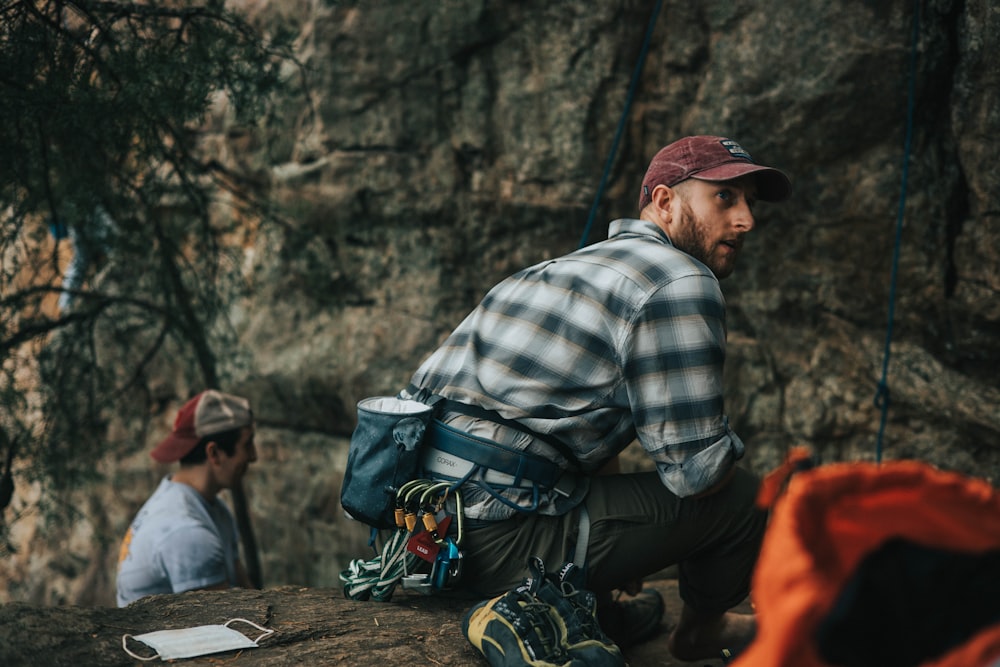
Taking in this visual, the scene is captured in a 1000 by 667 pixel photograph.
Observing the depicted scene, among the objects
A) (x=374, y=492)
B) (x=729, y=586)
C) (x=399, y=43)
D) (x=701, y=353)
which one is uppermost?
→ (x=399, y=43)

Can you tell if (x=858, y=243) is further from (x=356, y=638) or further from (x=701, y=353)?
(x=356, y=638)

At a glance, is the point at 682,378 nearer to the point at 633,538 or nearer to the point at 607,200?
the point at 633,538

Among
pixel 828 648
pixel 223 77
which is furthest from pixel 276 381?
pixel 828 648

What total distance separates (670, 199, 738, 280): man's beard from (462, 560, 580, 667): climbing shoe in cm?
119

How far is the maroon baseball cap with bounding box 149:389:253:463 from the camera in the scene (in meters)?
4.07

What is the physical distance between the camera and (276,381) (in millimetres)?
6266

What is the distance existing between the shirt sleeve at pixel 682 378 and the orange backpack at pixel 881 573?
3.94 ft

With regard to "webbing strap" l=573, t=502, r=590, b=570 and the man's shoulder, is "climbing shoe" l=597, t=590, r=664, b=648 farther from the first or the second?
the man's shoulder

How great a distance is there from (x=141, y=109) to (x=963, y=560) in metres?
4.02

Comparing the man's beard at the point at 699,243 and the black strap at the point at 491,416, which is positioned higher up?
the man's beard at the point at 699,243

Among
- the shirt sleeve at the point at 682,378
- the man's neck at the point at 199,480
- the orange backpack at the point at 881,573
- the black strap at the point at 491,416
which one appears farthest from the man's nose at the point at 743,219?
the man's neck at the point at 199,480

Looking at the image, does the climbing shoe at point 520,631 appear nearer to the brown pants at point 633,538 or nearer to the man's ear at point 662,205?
the brown pants at point 633,538

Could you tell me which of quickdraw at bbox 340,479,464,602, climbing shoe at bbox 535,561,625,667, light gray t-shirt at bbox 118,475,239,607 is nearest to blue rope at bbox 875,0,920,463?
climbing shoe at bbox 535,561,625,667

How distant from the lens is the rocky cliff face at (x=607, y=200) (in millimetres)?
4508
